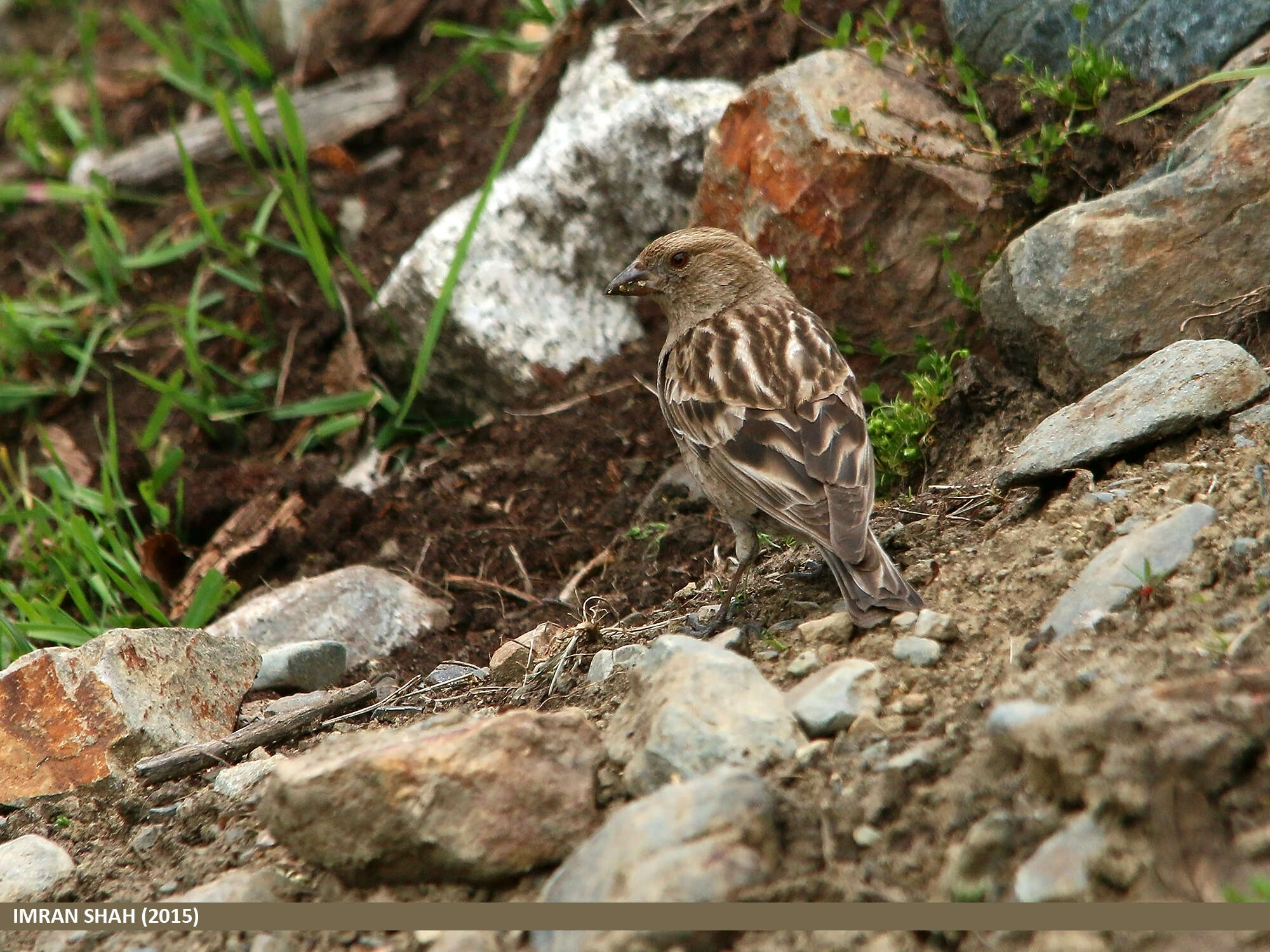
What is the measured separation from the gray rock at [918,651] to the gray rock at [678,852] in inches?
31.5

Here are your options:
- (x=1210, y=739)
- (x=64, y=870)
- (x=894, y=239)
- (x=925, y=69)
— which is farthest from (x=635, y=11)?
(x=1210, y=739)

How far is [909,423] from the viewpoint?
512cm

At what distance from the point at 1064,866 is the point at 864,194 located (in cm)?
368

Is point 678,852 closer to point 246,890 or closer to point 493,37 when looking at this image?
point 246,890

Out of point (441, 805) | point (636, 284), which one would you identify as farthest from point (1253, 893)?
point (636, 284)

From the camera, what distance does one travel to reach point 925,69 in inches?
237

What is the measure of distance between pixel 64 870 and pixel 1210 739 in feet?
10.3

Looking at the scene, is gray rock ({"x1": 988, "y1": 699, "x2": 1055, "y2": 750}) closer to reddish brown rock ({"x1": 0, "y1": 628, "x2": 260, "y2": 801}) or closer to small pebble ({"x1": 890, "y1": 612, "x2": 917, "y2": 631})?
small pebble ({"x1": 890, "y1": 612, "x2": 917, "y2": 631})

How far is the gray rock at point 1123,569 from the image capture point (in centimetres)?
345

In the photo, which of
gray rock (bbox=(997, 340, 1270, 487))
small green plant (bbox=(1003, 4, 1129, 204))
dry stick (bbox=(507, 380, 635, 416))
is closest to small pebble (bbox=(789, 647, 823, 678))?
gray rock (bbox=(997, 340, 1270, 487))

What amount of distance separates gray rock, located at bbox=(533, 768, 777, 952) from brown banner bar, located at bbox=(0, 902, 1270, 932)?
0.03m

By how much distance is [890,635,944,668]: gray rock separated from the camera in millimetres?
3621

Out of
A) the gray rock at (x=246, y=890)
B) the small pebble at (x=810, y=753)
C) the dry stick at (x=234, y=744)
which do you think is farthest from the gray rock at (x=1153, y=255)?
the gray rock at (x=246, y=890)

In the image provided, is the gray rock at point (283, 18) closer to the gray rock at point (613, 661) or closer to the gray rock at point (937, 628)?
the gray rock at point (613, 661)
